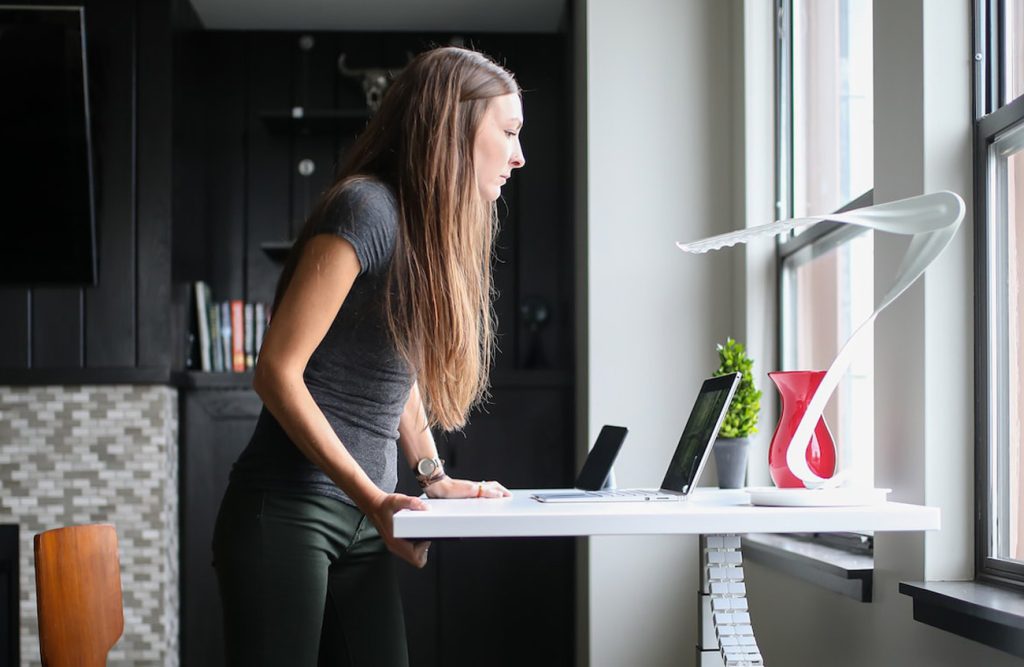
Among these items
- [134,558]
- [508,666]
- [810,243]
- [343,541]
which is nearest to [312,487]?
[343,541]

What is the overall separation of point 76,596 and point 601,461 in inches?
35.5

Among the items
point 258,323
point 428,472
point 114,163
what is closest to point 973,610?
point 428,472

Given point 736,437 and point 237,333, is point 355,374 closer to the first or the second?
point 736,437

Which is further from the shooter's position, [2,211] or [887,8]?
[2,211]

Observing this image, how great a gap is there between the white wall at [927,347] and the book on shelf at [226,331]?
2393mm

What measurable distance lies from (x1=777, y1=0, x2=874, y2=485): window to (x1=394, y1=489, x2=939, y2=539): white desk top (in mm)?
969

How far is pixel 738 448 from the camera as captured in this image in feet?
8.45

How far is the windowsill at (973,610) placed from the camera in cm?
163

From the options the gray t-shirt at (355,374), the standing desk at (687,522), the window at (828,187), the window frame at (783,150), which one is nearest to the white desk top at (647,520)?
the standing desk at (687,522)

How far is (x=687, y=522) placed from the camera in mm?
1475

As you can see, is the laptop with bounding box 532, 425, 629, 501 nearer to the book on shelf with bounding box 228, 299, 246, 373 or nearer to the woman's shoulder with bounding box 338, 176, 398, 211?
the woman's shoulder with bounding box 338, 176, 398, 211

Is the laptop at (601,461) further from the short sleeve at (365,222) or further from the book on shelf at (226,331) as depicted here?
the book on shelf at (226,331)

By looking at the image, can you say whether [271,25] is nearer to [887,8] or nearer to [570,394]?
[570,394]

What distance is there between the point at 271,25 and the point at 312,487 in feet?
10.1
